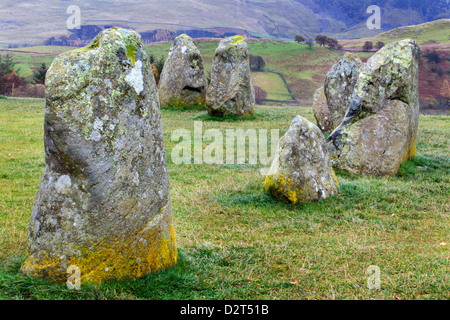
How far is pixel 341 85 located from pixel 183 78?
951 cm

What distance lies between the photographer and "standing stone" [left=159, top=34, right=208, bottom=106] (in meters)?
21.6

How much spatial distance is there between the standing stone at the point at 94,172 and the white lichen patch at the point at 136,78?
12mm

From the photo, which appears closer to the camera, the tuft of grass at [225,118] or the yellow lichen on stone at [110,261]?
the yellow lichen on stone at [110,261]

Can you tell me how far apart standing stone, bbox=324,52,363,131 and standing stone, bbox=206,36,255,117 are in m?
4.42

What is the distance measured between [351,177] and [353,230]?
341cm

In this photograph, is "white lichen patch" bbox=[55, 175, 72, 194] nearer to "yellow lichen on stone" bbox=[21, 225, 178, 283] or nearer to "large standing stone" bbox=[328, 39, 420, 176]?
"yellow lichen on stone" bbox=[21, 225, 178, 283]

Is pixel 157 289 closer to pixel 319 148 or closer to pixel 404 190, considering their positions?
pixel 319 148

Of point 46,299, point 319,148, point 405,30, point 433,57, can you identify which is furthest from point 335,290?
point 405,30

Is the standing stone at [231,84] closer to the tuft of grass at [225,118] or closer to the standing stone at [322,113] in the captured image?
the tuft of grass at [225,118]

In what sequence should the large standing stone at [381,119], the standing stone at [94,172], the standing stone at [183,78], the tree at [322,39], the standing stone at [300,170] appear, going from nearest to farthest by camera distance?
1. the standing stone at [94,172]
2. the standing stone at [300,170]
3. the large standing stone at [381,119]
4. the standing stone at [183,78]
5. the tree at [322,39]

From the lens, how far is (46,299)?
12.7 feet

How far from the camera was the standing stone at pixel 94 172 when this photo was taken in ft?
13.4

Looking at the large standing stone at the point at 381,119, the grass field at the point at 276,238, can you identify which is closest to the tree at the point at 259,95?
the large standing stone at the point at 381,119

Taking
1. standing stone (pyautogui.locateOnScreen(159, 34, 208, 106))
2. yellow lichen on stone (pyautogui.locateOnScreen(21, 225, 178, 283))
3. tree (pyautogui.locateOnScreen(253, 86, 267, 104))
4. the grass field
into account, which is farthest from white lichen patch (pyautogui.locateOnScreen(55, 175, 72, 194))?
tree (pyautogui.locateOnScreen(253, 86, 267, 104))
